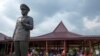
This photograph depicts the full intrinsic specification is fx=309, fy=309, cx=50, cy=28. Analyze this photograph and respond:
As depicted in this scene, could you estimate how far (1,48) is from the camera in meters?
25.7

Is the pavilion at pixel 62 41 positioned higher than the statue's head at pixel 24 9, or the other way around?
the statue's head at pixel 24 9

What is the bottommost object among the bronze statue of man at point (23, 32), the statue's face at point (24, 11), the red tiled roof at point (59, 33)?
the bronze statue of man at point (23, 32)

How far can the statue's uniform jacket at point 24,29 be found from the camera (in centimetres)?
771

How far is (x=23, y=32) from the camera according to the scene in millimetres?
7770

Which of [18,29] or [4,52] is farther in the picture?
[4,52]

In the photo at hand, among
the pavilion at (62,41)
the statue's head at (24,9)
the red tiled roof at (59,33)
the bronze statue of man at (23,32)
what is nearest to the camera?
the bronze statue of man at (23,32)

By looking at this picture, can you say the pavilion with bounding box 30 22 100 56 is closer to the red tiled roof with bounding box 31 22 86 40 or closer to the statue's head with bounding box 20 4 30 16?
the red tiled roof with bounding box 31 22 86 40

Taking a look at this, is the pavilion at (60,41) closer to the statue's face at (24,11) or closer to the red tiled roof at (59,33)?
the red tiled roof at (59,33)

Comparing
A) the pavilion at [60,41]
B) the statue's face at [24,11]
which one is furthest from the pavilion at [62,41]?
the statue's face at [24,11]

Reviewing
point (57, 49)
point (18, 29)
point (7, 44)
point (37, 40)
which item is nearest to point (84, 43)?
point (57, 49)

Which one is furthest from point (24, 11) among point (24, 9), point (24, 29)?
point (24, 29)

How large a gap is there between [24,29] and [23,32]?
0.08 metres

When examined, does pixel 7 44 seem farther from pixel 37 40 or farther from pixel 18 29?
pixel 18 29

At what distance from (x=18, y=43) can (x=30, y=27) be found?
503 mm
